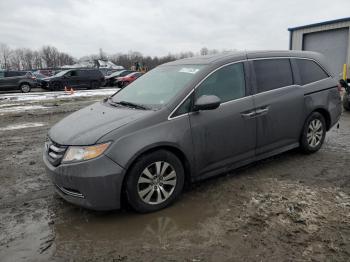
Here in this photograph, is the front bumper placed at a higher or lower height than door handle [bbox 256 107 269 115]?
lower

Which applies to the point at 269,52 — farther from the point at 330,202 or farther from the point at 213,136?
the point at 330,202

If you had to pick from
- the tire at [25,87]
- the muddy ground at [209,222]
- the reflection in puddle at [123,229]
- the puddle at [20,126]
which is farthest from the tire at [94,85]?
the reflection in puddle at [123,229]

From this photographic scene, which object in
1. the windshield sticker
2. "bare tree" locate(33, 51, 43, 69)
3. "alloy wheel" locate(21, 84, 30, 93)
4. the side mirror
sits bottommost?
the side mirror

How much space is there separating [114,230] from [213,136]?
158cm

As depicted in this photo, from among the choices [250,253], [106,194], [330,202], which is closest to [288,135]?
[330,202]

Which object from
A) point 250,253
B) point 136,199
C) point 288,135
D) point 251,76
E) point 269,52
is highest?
point 269,52

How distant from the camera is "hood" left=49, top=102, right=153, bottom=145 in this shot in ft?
11.8

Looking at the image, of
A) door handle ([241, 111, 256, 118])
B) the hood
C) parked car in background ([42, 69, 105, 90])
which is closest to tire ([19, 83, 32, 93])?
parked car in background ([42, 69, 105, 90])

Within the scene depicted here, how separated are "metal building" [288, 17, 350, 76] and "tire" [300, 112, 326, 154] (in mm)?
15709

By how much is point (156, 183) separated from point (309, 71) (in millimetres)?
3296

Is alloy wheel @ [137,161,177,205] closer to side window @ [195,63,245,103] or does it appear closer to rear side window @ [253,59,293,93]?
side window @ [195,63,245,103]

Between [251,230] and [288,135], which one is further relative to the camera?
[288,135]

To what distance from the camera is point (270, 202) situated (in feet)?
12.9

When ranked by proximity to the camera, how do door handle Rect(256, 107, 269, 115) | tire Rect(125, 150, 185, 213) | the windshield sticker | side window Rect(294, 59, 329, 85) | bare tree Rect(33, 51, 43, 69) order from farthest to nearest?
bare tree Rect(33, 51, 43, 69)
side window Rect(294, 59, 329, 85)
door handle Rect(256, 107, 269, 115)
the windshield sticker
tire Rect(125, 150, 185, 213)
